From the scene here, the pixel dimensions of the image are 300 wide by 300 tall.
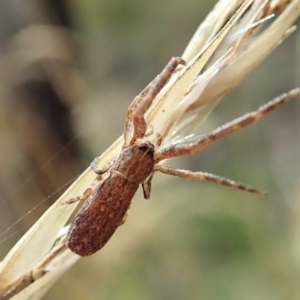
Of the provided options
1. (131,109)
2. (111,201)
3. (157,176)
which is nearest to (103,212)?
(111,201)

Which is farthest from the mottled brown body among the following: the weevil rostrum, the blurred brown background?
the blurred brown background

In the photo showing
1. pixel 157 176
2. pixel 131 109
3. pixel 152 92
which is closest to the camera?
pixel 152 92

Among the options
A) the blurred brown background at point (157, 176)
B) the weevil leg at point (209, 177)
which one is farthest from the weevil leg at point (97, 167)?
the blurred brown background at point (157, 176)

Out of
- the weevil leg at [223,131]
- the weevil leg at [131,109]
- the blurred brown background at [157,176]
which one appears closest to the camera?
the weevil leg at [223,131]

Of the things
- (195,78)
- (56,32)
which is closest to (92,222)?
(195,78)

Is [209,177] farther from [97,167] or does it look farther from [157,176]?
[157,176]

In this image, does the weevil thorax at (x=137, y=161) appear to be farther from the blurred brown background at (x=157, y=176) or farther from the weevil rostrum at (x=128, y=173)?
the blurred brown background at (x=157, y=176)
